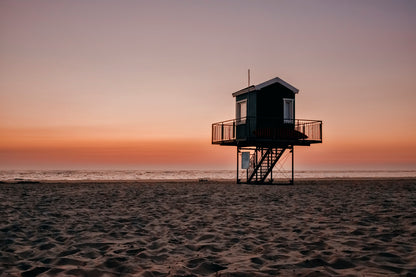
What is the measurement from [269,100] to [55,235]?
18.7m

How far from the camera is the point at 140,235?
282 inches

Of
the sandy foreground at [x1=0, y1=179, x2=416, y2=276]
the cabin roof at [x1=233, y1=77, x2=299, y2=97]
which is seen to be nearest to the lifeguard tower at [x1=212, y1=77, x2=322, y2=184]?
the cabin roof at [x1=233, y1=77, x2=299, y2=97]

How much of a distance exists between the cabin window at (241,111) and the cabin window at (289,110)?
2641 mm

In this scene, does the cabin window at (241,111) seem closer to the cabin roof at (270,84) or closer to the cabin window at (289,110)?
the cabin roof at (270,84)

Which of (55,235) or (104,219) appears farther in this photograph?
(104,219)

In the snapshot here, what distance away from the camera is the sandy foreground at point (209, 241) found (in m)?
4.85

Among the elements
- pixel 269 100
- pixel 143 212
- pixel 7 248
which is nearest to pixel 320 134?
pixel 269 100

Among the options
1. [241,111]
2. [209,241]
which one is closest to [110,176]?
[241,111]

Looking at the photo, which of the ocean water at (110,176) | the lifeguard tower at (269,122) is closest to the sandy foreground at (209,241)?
the lifeguard tower at (269,122)

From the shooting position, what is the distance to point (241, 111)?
25.8 meters

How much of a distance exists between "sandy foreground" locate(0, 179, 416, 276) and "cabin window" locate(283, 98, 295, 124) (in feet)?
45.6

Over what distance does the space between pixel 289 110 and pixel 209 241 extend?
19.3m

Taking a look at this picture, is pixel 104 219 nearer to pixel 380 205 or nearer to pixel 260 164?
pixel 380 205

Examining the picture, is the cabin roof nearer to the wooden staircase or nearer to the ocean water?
the wooden staircase
